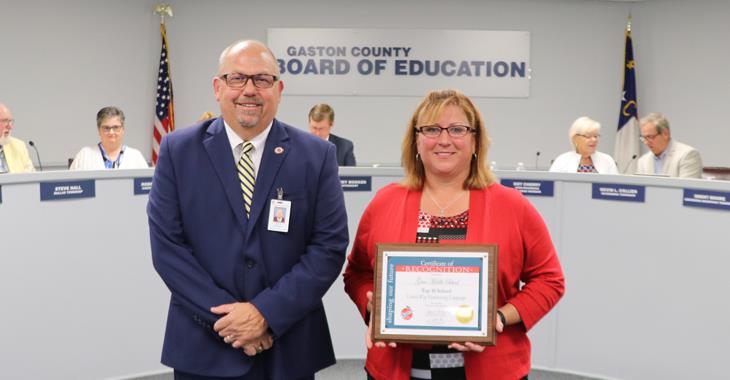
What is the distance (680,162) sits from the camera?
556 cm

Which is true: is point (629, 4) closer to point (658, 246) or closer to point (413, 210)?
point (658, 246)

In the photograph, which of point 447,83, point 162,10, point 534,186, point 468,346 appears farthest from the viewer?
point 447,83

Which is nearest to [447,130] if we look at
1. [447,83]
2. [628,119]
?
[447,83]

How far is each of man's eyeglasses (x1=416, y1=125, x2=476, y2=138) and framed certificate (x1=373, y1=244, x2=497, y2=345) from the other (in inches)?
13.9

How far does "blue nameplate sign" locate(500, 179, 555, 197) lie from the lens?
437 cm

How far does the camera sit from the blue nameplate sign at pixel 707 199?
12.6ft

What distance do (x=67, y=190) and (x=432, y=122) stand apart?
8.08 feet

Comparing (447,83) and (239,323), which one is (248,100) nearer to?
(239,323)

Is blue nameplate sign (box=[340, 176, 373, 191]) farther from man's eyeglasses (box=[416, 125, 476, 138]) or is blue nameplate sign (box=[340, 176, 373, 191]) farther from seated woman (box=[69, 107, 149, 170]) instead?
man's eyeglasses (box=[416, 125, 476, 138])

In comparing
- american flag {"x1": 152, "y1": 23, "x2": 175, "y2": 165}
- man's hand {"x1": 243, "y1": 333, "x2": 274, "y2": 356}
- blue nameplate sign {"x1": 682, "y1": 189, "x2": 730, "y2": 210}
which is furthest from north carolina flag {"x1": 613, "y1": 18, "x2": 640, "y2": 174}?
man's hand {"x1": 243, "y1": 333, "x2": 274, "y2": 356}

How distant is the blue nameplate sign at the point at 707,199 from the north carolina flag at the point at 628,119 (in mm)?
4867

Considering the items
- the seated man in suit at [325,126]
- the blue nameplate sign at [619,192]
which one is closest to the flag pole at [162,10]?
the seated man in suit at [325,126]

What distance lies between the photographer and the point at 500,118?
897 centimetres

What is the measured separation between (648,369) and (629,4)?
18.9 feet
